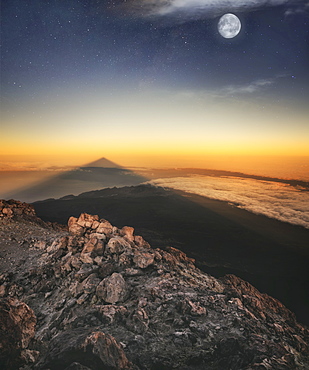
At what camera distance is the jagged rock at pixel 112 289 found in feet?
32.3

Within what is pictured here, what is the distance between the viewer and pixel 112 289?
1001 centimetres

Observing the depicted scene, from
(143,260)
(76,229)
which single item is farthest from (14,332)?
(76,229)

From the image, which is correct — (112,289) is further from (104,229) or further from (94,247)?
(104,229)

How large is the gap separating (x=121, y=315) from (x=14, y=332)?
370 cm

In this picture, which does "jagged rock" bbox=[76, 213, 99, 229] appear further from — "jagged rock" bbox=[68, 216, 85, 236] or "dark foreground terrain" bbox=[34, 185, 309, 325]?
"dark foreground terrain" bbox=[34, 185, 309, 325]

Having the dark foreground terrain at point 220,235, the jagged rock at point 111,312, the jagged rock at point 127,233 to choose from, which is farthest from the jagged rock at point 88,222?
the dark foreground terrain at point 220,235

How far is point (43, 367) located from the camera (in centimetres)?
632

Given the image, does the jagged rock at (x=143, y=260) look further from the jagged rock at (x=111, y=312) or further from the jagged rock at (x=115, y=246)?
the jagged rock at (x=111, y=312)

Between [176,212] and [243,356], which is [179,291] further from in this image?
[176,212]

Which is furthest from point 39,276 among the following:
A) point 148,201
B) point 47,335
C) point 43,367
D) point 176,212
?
point 148,201

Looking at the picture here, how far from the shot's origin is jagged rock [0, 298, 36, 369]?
6.28 meters

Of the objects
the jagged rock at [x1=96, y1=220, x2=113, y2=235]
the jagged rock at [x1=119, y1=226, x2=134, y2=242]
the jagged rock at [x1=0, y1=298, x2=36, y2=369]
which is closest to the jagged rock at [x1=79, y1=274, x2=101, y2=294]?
the jagged rock at [x1=0, y1=298, x2=36, y2=369]

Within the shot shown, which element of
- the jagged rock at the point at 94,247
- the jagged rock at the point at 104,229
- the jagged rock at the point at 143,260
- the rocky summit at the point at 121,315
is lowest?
the rocky summit at the point at 121,315

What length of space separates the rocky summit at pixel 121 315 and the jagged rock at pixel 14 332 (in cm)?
2
